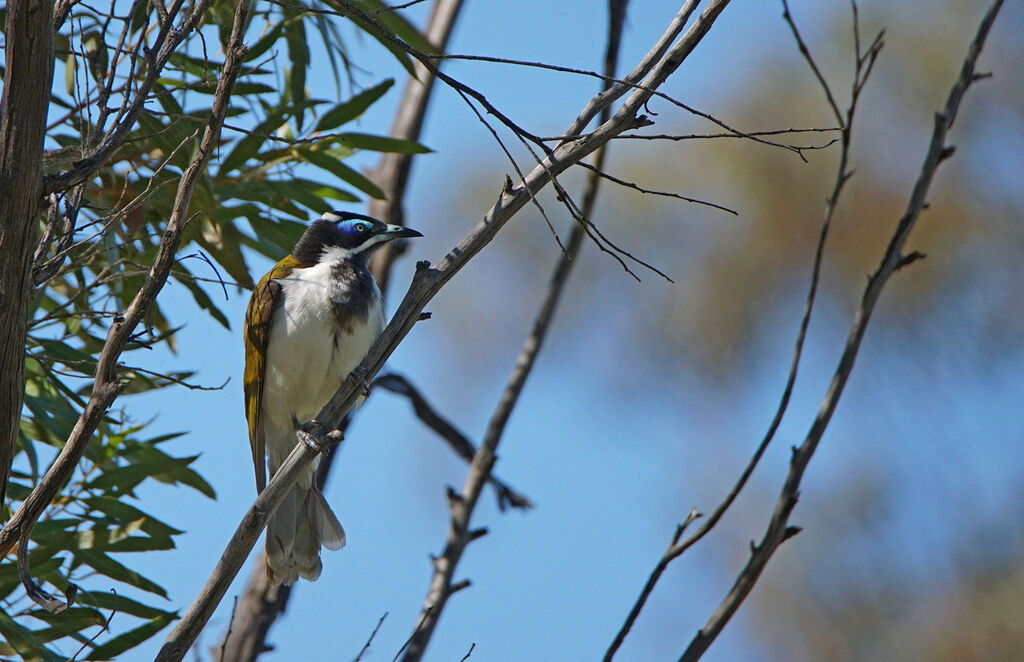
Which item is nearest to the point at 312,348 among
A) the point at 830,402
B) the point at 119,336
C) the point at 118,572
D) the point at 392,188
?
the point at 118,572

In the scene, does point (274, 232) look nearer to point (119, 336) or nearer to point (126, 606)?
point (126, 606)

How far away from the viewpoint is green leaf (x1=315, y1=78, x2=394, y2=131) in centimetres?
380

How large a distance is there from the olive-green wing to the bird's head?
120 mm

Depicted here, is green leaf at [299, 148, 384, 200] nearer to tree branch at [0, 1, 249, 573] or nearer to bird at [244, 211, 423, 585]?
bird at [244, 211, 423, 585]

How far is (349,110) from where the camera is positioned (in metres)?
3.84

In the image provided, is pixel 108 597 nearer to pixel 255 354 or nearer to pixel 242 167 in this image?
pixel 255 354

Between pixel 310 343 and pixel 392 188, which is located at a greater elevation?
pixel 392 188

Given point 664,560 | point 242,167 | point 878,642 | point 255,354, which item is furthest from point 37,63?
point 878,642

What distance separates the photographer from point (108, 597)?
3.17 m

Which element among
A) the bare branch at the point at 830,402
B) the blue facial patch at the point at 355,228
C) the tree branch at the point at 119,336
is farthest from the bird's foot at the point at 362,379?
the blue facial patch at the point at 355,228

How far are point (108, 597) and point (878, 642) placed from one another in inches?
230

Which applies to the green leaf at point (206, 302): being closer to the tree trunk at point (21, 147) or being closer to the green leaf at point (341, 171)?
the green leaf at point (341, 171)

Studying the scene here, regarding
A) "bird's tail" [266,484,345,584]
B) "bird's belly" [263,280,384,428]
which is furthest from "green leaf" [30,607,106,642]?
"bird's belly" [263,280,384,428]

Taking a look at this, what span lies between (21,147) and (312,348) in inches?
84.0
